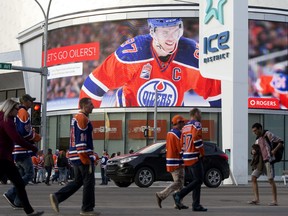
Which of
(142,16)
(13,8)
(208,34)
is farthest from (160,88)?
(13,8)

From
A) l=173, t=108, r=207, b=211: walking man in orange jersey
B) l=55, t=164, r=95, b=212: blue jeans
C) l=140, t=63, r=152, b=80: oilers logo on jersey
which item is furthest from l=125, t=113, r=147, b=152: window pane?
l=55, t=164, r=95, b=212: blue jeans

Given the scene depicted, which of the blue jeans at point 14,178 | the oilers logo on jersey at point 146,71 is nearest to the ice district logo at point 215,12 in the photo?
the oilers logo on jersey at point 146,71

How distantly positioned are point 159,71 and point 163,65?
0.46m

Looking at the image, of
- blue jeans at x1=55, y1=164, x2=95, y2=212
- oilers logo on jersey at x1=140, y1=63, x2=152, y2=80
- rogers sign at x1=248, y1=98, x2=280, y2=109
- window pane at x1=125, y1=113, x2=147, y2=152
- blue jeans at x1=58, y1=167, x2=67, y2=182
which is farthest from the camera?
window pane at x1=125, y1=113, x2=147, y2=152

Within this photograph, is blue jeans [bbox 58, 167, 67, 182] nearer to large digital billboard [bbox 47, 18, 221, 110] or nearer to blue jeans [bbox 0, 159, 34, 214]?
large digital billboard [bbox 47, 18, 221, 110]

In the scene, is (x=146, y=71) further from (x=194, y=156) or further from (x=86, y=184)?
(x=86, y=184)

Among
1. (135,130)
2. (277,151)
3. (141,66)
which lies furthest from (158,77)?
(277,151)

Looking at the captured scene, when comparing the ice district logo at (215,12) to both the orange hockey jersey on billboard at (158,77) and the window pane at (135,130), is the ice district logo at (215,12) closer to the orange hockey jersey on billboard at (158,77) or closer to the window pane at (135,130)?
the orange hockey jersey on billboard at (158,77)

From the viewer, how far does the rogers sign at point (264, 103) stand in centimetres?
4101

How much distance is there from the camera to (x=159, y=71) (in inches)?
1610

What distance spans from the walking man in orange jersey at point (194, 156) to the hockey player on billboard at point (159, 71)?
1138 inches

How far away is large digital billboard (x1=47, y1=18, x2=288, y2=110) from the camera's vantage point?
134ft

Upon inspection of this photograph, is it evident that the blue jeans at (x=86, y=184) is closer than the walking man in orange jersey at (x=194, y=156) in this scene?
Yes

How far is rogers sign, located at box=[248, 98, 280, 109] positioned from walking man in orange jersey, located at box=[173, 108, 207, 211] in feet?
97.9
